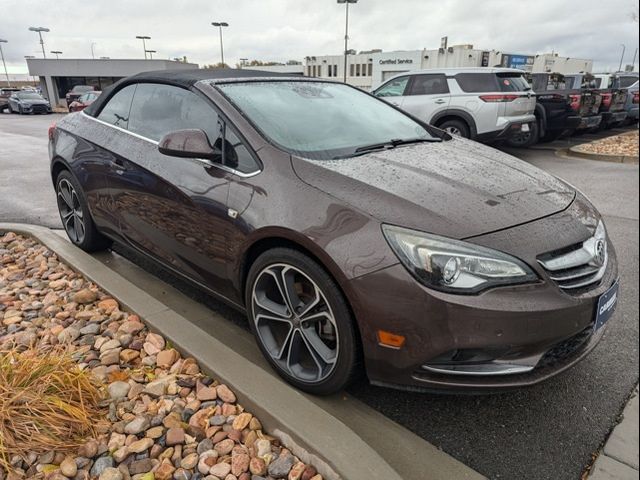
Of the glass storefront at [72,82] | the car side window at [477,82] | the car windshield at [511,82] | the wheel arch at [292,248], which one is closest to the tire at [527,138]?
the car windshield at [511,82]

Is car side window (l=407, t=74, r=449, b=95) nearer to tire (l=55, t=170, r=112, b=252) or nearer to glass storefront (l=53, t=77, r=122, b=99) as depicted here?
tire (l=55, t=170, r=112, b=252)

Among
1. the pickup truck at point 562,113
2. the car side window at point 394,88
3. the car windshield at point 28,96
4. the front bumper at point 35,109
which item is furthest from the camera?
the car windshield at point 28,96

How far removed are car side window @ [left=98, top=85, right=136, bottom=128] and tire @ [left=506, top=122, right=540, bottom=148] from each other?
7.71m

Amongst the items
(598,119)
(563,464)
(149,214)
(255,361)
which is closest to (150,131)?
(149,214)

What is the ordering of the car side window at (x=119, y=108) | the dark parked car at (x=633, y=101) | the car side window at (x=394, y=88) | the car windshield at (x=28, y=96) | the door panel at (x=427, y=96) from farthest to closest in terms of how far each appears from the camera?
the car windshield at (x=28, y=96) → the dark parked car at (x=633, y=101) → the car side window at (x=394, y=88) → the door panel at (x=427, y=96) → the car side window at (x=119, y=108)

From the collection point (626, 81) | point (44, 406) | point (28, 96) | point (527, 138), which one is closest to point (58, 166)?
point (44, 406)

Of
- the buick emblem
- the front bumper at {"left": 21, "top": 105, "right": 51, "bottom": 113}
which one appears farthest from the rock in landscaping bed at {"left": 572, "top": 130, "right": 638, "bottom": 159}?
the front bumper at {"left": 21, "top": 105, "right": 51, "bottom": 113}

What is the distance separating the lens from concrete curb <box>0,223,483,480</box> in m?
1.73

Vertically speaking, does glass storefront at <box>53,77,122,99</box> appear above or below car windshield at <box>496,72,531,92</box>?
below

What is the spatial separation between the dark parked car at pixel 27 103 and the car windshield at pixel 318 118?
1246 inches

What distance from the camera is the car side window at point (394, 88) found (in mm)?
10062

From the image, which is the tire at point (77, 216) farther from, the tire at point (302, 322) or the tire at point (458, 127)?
the tire at point (458, 127)

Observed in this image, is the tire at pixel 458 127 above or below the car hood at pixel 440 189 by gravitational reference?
below

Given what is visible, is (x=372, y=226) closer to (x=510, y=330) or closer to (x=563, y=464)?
(x=510, y=330)
